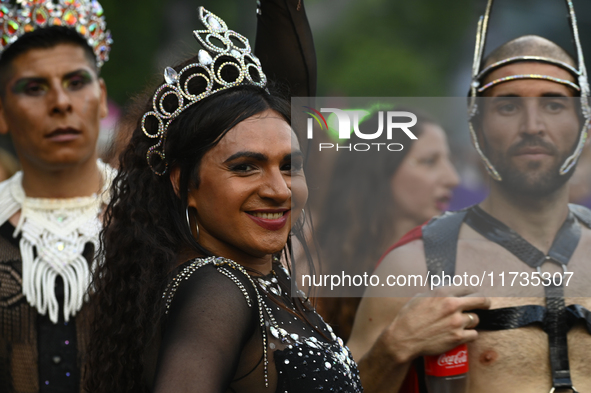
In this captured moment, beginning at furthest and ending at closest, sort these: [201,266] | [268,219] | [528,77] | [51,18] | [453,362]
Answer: [51,18] < [528,77] < [453,362] < [268,219] < [201,266]

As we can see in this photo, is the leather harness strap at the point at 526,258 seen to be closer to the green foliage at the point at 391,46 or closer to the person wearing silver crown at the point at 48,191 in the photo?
the person wearing silver crown at the point at 48,191

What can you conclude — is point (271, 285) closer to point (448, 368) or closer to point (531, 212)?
point (448, 368)

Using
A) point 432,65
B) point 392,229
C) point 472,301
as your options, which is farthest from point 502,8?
point 472,301

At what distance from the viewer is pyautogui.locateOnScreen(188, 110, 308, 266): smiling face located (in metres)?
2.37

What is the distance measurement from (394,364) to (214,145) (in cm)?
120

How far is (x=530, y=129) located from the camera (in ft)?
10.0

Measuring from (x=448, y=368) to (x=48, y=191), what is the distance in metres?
2.22

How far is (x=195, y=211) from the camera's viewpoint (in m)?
2.50

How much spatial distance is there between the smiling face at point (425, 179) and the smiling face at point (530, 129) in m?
0.37

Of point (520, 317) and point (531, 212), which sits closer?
point (520, 317)

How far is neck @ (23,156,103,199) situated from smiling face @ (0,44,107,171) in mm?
35

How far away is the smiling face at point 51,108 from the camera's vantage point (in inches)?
152

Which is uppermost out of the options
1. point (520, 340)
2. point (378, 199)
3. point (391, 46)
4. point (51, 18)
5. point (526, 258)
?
point (391, 46)

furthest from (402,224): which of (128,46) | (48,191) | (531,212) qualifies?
(128,46)
